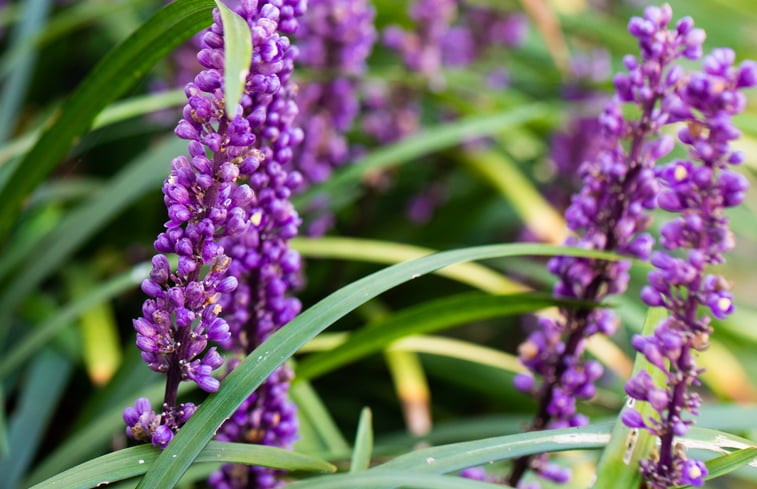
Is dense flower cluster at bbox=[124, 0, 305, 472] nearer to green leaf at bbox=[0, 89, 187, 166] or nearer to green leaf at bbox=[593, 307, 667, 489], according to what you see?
green leaf at bbox=[593, 307, 667, 489]

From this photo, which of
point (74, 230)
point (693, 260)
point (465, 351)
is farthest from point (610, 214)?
point (74, 230)

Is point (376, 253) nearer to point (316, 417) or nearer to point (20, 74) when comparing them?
point (316, 417)

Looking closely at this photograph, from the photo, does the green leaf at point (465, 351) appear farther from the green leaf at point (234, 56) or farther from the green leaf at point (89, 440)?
the green leaf at point (234, 56)

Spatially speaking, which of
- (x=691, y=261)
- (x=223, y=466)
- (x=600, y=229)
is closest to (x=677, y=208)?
(x=691, y=261)

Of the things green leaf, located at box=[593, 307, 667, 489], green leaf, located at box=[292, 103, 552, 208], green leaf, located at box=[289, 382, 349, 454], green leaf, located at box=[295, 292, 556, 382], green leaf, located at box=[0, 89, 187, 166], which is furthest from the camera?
green leaf, located at box=[292, 103, 552, 208]

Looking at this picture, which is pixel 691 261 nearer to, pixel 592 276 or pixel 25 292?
pixel 592 276

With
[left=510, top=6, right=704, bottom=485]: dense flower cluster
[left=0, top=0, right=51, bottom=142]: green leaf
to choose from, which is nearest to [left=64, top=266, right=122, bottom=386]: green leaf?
[left=0, top=0, right=51, bottom=142]: green leaf
